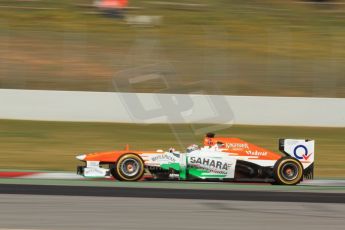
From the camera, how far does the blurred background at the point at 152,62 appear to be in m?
14.8

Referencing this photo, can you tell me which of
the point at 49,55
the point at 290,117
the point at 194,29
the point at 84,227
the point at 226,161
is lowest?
the point at 84,227

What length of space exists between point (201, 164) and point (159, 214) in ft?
6.61

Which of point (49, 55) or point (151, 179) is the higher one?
point (49, 55)

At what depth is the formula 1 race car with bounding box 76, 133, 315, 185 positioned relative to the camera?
30.3 feet

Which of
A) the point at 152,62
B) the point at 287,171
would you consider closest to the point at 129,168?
the point at 287,171

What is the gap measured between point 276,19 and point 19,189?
16740 mm

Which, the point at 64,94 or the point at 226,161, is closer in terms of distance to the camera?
the point at 226,161

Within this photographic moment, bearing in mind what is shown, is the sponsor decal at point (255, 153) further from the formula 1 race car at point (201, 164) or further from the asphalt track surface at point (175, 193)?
the asphalt track surface at point (175, 193)

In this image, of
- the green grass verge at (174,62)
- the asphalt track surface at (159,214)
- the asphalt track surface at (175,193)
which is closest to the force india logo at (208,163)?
the asphalt track surface at (175,193)

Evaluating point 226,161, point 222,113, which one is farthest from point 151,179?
point 222,113

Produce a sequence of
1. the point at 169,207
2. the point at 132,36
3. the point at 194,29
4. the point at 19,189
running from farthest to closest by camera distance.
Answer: the point at 194,29 → the point at 132,36 → the point at 19,189 → the point at 169,207

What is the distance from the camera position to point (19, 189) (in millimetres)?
8508

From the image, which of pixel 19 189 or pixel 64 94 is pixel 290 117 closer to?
pixel 64 94

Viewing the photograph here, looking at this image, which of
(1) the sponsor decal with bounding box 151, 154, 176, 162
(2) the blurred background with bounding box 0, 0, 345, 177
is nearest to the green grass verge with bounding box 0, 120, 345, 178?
(2) the blurred background with bounding box 0, 0, 345, 177
